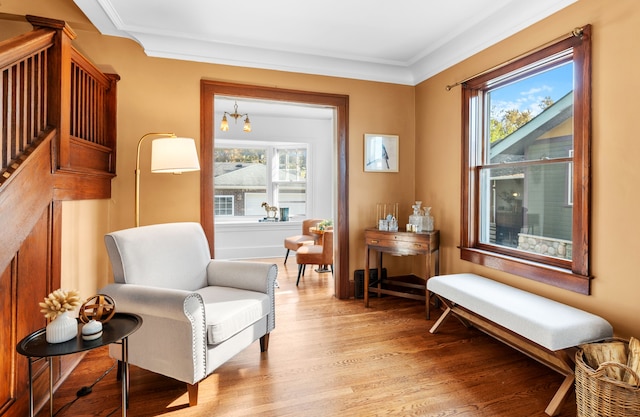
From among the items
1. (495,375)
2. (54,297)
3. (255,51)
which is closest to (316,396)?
(495,375)

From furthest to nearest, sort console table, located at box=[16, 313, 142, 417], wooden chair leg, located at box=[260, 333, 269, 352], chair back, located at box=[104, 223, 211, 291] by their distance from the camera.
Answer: wooden chair leg, located at box=[260, 333, 269, 352] < chair back, located at box=[104, 223, 211, 291] < console table, located at box=[16, 313, 142, 417]

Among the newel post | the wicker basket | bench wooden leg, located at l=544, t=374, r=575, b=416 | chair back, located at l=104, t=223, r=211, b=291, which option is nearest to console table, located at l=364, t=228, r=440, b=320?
bench wooden leg, located at l=544, t=374, r=575, b=416

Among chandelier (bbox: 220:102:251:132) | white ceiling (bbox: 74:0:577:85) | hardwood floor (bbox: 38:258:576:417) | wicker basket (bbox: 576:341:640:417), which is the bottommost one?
hardwood floor (bbox: 38:258:576:417)

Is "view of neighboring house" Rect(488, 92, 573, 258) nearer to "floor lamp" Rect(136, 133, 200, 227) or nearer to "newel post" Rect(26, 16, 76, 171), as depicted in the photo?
"floor lamp" Rect(136, 133, 200, 227)

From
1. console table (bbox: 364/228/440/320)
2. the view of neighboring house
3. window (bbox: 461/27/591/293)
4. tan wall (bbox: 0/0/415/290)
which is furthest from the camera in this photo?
console table (bbox: 364/228/440/320)

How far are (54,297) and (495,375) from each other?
2.55 metres

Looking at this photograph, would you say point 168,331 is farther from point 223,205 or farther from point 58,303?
point 223,205

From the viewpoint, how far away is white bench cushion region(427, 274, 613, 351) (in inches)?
75.5

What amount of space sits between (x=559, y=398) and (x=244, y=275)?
2.09 m

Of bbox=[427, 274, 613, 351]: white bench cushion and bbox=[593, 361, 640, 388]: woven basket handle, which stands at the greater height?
bbox=[427, 274, 613, 351]: white bench cushion

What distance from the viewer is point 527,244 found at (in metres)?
2.82

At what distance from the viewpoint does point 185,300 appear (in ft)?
6.11

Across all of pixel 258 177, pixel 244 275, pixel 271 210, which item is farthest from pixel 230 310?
pixel 258 177

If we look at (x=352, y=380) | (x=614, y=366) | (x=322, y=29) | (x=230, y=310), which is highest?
(x=322, y=29)
